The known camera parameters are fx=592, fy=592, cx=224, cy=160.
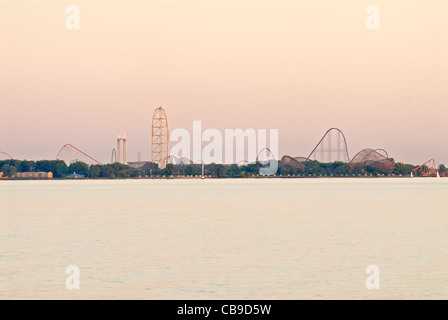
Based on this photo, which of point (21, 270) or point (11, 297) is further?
point (21, 270)

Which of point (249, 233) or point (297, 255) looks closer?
point (297, 255)

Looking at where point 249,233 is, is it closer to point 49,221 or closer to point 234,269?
point 234,269

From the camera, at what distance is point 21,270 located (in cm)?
2638

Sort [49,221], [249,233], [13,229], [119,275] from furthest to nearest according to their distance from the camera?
[49,221], [13,229], [249,233], [119,275]

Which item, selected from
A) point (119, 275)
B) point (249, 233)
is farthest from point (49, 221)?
point (119, 275)

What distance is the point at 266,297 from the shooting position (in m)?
20.8
